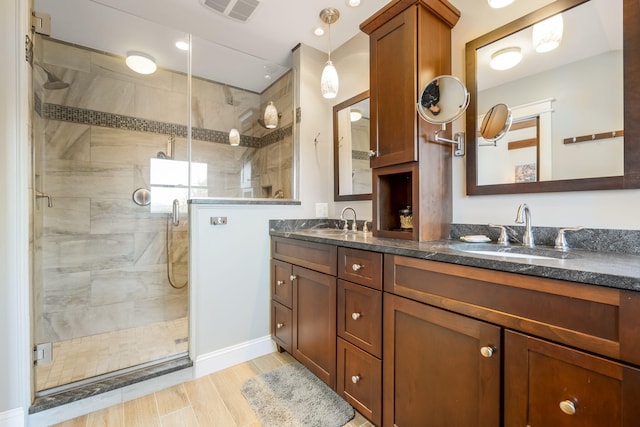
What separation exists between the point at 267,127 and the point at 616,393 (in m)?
2.61

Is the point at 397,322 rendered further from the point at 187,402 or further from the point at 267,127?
the point at 267,127

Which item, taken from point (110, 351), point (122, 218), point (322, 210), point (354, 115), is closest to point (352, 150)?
point (354, 115)

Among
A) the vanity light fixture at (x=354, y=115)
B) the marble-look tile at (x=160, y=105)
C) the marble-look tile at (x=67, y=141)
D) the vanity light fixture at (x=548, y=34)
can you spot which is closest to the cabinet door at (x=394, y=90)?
the vanity light fixture at (x=354, y=115)

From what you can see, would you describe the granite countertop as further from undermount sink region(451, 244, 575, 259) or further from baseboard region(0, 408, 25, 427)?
baseboard region(0, 408, 25, 427)

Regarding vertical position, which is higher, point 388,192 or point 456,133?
point 456,133

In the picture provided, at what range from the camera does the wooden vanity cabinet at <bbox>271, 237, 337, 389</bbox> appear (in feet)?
5.02

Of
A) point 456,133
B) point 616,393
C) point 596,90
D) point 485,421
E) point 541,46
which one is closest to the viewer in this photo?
point 616,393

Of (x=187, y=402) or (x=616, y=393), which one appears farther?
(x=187, y=402)

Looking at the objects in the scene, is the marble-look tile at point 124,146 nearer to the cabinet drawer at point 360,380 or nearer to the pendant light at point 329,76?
the pendant light at point 329,76

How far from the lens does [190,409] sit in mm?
1529

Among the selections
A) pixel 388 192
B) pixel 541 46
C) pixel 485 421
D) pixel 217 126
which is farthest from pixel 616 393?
pixel 217 126

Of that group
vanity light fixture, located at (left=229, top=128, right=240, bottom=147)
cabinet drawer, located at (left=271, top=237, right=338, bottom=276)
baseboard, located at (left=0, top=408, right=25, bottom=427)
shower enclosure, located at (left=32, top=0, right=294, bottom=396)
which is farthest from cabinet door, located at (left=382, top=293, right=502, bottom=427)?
vanity light fixture, located at (left=229, top=128, right=240, bottom=147)

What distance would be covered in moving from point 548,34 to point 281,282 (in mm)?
2022

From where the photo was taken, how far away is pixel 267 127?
8.55ft
